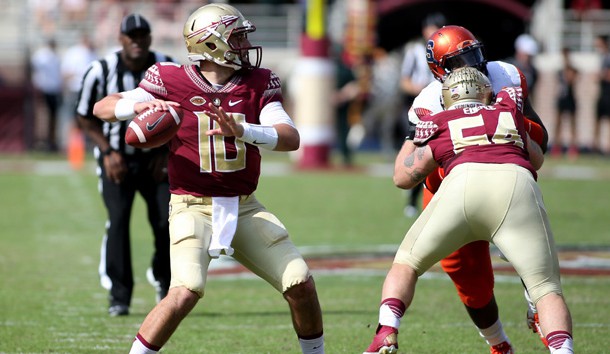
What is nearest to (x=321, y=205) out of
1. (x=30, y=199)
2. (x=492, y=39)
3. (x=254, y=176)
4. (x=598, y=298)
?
(x=30, y=199)

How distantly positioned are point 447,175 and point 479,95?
1.42ft

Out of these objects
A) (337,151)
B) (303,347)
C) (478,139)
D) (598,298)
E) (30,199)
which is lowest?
(337,151)

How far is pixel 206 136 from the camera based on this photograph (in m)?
5.32

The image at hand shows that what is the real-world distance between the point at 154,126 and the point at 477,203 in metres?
1.48

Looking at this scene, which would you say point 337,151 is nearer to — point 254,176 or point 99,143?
point 99,143

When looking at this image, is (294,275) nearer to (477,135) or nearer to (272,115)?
(272,115)

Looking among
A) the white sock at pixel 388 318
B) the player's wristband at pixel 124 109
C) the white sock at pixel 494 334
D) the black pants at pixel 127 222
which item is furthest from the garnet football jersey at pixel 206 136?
the black pants at pixel 127 222

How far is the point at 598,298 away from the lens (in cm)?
792

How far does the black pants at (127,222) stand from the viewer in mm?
7375

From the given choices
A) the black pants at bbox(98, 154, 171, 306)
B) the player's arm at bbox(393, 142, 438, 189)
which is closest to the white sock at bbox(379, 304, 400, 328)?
the player's arm at bbox(393, 142, 438, 189)

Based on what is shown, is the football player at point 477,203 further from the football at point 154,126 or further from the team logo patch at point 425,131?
the football at point 154,126

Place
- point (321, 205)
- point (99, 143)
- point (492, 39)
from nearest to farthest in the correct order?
point (99, 143) < point (321, 205) < point (492, 39)

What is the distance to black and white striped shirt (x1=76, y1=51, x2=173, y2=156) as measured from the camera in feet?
24.4

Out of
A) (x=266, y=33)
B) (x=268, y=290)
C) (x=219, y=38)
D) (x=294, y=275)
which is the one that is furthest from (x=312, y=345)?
(x=266, y=33)
